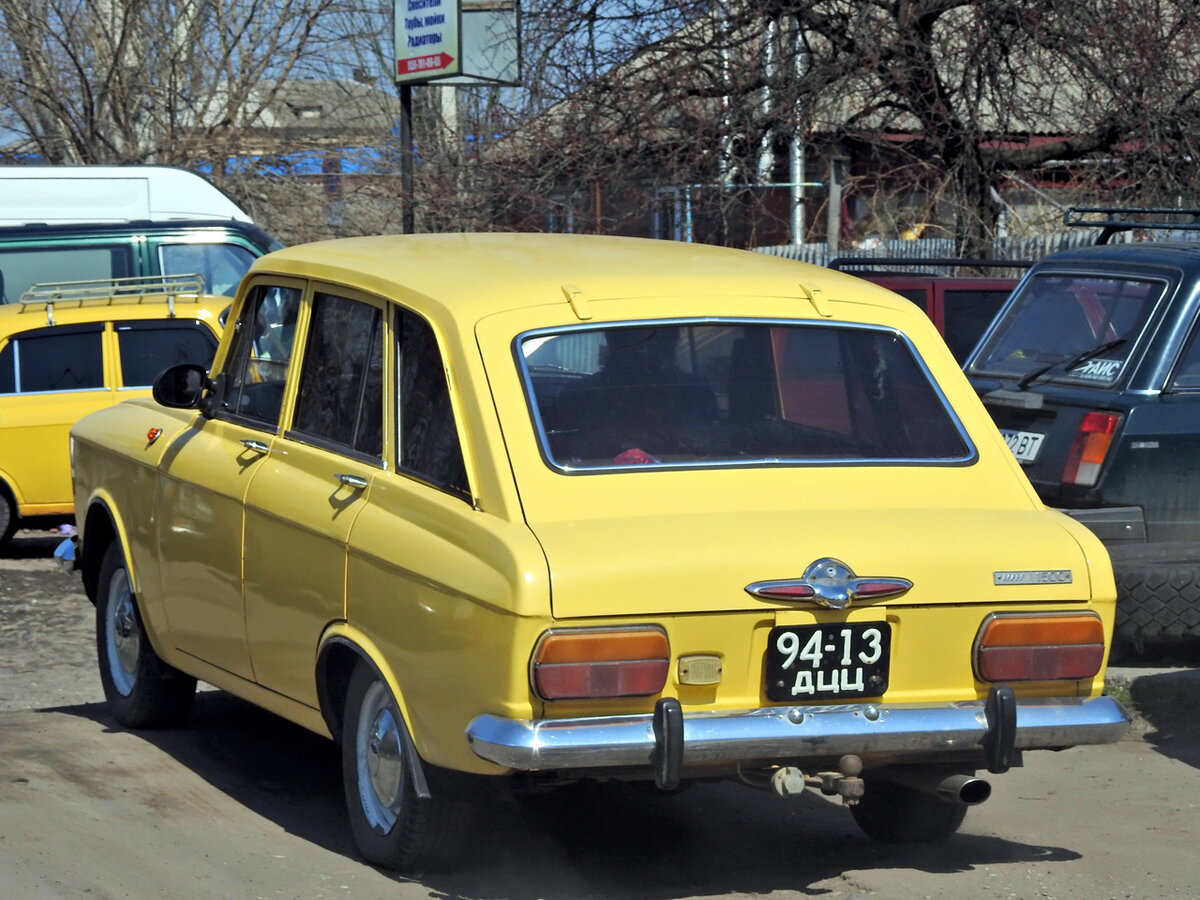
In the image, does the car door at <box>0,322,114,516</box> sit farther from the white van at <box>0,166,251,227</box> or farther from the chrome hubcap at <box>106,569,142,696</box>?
the chrome hubcap at <box>106,569,142,696</box>

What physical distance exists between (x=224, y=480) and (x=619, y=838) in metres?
1.64

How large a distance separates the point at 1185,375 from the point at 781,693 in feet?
12.0

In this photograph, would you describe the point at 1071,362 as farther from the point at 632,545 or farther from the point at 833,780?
the point at 632,545

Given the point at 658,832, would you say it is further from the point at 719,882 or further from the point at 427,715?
the point at 427,715

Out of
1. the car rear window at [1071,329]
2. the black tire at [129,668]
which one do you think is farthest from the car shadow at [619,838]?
the car rear window at [1071,329]

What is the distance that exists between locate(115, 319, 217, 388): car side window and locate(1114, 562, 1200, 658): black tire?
24.8 feet

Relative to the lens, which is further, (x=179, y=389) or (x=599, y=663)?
(x=179, y=389)

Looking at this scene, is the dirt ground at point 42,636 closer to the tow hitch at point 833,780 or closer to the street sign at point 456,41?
the tow hitch at point 833,780

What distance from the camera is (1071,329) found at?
7566 millimetres

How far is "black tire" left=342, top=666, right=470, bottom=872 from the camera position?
441 centimetres

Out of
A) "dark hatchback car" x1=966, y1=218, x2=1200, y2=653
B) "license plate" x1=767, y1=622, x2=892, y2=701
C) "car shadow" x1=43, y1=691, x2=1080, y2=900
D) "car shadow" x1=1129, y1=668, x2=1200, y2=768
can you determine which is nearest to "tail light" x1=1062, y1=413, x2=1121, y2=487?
"dark hatchback car" x1=966, y1=218, x2=1200, y2=653

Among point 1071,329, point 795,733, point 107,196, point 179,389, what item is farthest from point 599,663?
point 107,196

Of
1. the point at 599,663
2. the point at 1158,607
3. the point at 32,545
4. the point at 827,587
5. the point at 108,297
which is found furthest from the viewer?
the point at 32,545

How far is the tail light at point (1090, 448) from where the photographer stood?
275 inches
